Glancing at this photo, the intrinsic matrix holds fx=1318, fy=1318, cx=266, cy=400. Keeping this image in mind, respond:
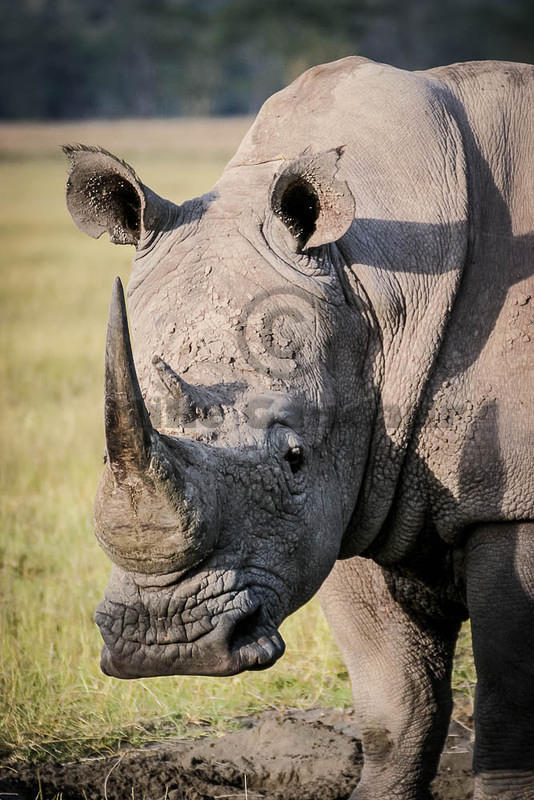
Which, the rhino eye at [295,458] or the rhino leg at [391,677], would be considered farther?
the rhino leg at [391,677]

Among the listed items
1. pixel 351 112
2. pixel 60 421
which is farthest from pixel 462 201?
pixel 60 421

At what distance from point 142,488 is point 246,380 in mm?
480

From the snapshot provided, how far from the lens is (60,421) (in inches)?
411

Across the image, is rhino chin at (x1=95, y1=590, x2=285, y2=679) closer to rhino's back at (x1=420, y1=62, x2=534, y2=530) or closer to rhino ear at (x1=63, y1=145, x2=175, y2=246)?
rhino's back at (x1=420, y1=62, x2=534, y2=530)

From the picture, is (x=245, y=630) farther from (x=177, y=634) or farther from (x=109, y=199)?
(x=109, y=199)

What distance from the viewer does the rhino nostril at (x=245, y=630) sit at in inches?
126

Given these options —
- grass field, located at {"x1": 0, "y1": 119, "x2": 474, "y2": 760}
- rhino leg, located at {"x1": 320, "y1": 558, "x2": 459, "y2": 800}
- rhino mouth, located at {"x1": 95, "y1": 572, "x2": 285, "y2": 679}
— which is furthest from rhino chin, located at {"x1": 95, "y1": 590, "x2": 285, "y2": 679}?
grass field, located at {"x1": 0, "y1": 119, "x2": 474, "y2": 760}

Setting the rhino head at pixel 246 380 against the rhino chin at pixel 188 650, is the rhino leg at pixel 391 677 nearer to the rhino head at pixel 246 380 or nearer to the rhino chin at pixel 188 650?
the rhino head at pixel 246 380

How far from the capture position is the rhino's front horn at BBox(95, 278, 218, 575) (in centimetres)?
303

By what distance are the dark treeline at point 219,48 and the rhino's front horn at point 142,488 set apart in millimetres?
57073

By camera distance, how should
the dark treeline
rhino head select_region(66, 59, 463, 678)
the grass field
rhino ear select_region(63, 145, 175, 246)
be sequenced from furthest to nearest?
the dark treeline < the grass field < rhino ear select_region(63, 145, 175, 246) < rhino head select_region(66, 59, 463, 678)

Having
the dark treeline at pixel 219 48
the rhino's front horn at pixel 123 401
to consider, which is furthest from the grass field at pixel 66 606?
the dark treeline at pixel 219 48

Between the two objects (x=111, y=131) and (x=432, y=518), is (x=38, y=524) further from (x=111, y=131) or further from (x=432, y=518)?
(x=111, y=131)

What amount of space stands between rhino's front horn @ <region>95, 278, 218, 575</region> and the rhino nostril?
20 cm
